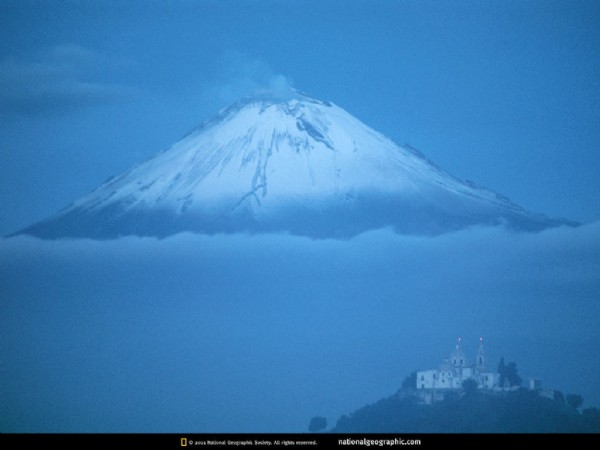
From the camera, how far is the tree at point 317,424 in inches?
234

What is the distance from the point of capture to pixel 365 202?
250 inches

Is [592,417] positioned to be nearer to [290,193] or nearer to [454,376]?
[454,376]

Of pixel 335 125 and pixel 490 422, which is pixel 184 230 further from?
pixel 490 422

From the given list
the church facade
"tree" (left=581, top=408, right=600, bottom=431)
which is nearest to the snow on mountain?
Result: the church facade

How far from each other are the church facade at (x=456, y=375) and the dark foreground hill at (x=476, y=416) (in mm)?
80

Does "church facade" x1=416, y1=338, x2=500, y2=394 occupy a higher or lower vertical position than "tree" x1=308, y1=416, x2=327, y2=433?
higher

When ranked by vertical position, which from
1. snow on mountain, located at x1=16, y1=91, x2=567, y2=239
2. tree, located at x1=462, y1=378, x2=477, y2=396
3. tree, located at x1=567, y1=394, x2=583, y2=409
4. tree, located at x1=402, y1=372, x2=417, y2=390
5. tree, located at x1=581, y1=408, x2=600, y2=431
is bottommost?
tree, located at x1=581, y1=408, x2=600, y2=431

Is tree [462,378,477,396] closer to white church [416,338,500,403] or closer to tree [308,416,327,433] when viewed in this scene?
white church [416,338,500,403]

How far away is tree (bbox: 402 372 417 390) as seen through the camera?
5.99 metres

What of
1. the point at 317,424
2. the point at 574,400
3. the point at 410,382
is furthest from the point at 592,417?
the point at 317,424

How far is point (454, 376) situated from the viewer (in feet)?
19.5

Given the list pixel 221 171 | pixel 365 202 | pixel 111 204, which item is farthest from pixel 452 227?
pixel 111 204

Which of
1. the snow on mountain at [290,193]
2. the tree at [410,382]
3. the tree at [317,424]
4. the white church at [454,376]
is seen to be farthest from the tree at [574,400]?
the tree at [317,424]
